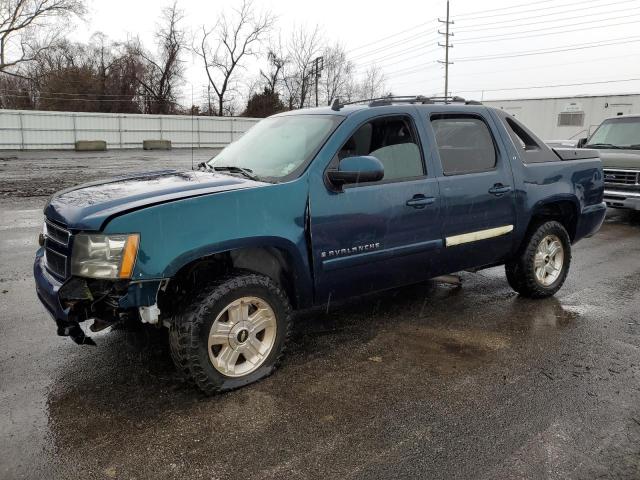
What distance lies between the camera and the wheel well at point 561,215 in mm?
5344

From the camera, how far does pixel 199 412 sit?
10.4 ft

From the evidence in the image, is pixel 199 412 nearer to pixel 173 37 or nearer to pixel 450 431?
pixel 450 431

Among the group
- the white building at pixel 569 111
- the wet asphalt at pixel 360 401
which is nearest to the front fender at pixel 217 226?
the wet asphalt at pixel 360 401

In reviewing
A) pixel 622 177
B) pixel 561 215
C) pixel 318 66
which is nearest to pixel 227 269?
pixel 561 215

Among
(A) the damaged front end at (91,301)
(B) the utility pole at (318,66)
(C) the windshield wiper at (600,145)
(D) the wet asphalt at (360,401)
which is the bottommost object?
(D) the wet asphalt at (360,401)

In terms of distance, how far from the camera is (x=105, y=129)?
34.6 meters

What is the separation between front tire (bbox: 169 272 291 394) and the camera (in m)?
3.19

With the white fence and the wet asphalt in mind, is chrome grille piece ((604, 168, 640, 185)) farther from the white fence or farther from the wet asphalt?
the white fence

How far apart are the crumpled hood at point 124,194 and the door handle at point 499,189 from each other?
223 centimetres

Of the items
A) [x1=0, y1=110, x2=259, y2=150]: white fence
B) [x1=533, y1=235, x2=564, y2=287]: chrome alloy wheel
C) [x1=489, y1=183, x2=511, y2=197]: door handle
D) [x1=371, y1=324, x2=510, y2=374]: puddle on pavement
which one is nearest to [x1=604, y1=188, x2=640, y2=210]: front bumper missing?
[x1=533, y1=235, x2=564, y2=287]: chrome alloy wheel

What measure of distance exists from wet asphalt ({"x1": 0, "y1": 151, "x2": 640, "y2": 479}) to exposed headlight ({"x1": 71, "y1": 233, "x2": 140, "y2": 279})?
870 millimetres

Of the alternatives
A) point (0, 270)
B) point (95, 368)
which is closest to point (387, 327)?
point (95, 368)

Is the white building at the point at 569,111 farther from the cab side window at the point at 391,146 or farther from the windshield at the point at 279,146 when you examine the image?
the windshield at the point at 279,146

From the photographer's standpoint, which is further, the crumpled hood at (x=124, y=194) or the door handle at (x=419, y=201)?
the door handle at (x=419, y=201)
